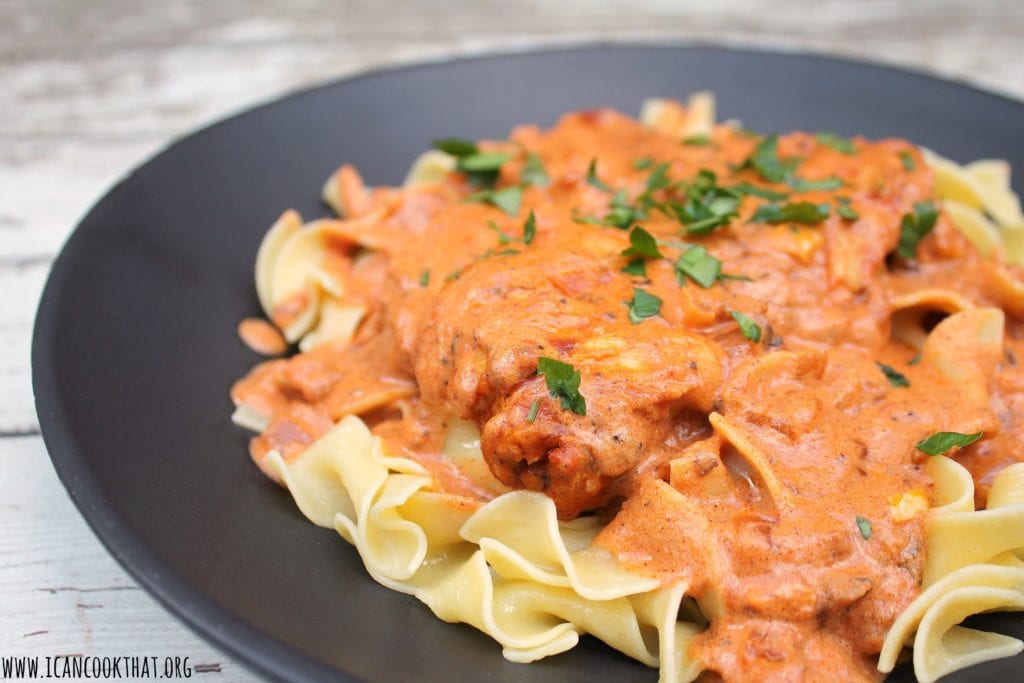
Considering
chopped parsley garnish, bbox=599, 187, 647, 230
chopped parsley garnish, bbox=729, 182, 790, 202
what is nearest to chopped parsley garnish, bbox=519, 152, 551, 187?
chopped parsley garnish, bbox=599, 187, 647, 230

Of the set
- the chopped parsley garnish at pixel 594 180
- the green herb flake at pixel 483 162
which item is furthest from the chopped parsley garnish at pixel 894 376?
the green herb flake at pixel 483 162

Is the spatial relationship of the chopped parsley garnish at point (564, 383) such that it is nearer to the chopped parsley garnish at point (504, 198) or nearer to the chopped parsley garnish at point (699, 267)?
the chopped parsley garnish at point (699, 267)

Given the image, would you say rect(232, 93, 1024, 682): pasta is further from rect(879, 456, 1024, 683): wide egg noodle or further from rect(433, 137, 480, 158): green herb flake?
rect(433, 137, 480, 158): green herb flake

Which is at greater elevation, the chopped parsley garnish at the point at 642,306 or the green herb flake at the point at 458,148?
the chopped parsley garnish at the point at 642,306

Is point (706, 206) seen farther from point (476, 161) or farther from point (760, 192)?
point (476, 161)

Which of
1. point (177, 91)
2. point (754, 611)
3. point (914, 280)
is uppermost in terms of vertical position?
point (914, 280)

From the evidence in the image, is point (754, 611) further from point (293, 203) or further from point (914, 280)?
point (293, 203)

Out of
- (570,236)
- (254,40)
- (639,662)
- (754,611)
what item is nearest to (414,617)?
(639,662)
